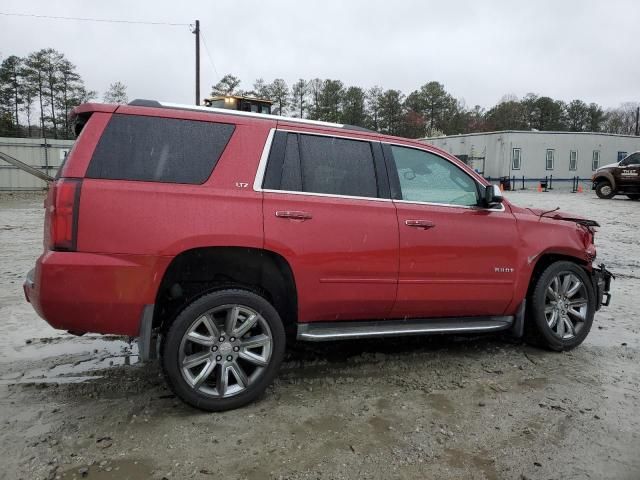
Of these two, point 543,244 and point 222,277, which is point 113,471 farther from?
point 543,244

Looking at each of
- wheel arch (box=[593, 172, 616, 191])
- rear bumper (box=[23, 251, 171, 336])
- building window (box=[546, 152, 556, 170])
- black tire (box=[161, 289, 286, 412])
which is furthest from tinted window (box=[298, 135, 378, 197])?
building window (box=[546, 152, 556, 170])

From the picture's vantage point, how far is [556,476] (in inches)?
105

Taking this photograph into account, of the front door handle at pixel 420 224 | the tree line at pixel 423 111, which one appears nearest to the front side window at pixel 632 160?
the front door handle at pixel 420 224

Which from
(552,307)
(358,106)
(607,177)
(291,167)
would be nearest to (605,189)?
(607,177)

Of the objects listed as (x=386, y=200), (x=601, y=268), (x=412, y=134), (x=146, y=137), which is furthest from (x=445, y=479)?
(x=412, y=134)

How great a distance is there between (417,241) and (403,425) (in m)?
1.33

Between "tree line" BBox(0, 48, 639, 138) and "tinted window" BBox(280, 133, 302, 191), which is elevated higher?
"tree line" BBox(0, 48, 639, 138)

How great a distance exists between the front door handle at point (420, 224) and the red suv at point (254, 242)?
0.02 metres

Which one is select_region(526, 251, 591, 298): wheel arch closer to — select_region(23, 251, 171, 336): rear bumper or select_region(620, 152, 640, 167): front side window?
select_region(23, 251, 171, 336): rear bumper

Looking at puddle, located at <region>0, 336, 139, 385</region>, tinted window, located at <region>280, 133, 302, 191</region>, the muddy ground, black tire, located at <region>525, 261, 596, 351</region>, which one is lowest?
the muddy ground

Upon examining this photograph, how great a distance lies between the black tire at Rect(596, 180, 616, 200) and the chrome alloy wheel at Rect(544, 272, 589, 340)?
21580mm

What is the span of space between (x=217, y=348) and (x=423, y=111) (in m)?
71.5

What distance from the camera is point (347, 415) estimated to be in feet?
10.7

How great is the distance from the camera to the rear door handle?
10.9 feet
